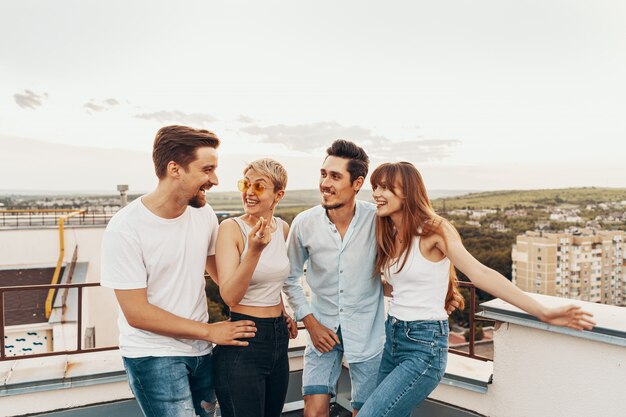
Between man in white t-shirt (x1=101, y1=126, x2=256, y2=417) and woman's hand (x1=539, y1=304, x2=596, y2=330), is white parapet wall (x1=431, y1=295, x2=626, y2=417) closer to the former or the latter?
woman's hand (x1=539, y1=304, x2=596, y2=330)

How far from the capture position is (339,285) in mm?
2035

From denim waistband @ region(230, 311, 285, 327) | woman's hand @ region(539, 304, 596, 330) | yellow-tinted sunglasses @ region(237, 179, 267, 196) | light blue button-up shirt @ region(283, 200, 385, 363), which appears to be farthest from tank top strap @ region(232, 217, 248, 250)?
woman's hand @ region(539, 304, 596, 330)

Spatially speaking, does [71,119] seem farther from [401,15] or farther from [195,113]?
[401,15]

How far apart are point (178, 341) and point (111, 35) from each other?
42.4 feet

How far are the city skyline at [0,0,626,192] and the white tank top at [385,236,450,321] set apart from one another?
1.15 ft

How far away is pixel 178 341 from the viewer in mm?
1526

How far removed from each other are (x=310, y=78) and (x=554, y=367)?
60.8ft

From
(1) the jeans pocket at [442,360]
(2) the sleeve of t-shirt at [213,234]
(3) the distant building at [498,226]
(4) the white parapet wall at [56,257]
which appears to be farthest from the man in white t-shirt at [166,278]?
(3) the distant building at [498,226]

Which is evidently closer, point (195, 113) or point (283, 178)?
point (283, 178)

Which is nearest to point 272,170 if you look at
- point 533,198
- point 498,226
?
point 498,226

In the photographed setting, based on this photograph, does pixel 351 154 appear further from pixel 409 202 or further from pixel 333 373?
pixel 333 373

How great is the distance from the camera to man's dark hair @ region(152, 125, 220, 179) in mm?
1450

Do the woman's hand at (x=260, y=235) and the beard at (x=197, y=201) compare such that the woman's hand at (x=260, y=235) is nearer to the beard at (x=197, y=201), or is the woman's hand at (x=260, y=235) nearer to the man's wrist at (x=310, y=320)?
the beard at (x=197, y=201)

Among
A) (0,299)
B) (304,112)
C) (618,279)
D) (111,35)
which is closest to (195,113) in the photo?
(304,112)
